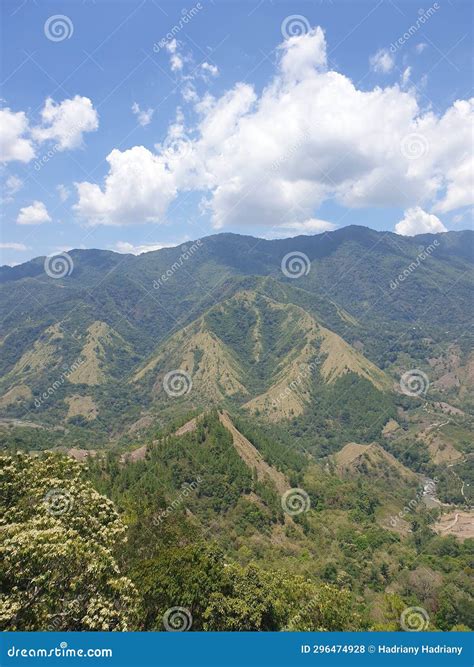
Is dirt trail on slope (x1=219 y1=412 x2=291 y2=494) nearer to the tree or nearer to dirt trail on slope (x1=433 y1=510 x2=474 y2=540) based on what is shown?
dirt trail on slope (x1=433 y1=510 x2=474 y2=540)

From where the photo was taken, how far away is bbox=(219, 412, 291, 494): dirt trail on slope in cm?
12112

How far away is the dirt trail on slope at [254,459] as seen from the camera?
121119 mm

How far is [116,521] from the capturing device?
93.4 feet

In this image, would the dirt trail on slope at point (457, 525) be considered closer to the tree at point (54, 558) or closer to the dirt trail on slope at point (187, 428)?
the dirt trail on slope at point (187, 428)

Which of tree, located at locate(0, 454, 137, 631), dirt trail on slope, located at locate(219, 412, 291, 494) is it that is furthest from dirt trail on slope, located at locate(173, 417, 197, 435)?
tree, located at locate(0, 454, 137, 631)

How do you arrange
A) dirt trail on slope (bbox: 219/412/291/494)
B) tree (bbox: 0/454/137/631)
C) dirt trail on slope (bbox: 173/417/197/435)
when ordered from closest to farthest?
1. tree (bbox: 0/454/137/631)
2. dirt trail on slope (bbox: 219/412/291/494)
3. dirt trail on slope (bbox: 173/417/197/435)

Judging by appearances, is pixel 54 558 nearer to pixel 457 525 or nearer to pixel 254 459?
pixel 254 459

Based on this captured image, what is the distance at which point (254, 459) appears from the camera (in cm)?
12606

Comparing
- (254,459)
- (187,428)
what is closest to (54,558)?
(254,459)

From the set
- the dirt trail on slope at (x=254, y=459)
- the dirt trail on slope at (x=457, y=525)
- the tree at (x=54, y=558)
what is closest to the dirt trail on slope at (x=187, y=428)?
the dirt trail on slope at (x=254, y=459)

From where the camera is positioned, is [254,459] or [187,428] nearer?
[254,459]

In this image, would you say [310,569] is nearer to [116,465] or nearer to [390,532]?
[390,532]

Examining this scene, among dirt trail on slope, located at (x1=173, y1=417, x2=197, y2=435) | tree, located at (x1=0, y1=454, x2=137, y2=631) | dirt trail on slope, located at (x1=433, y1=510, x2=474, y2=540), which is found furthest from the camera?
dirt trail on slope, located at (x1=433, y1=510, x2=474, y2=540)

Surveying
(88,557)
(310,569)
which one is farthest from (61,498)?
(310,569)
